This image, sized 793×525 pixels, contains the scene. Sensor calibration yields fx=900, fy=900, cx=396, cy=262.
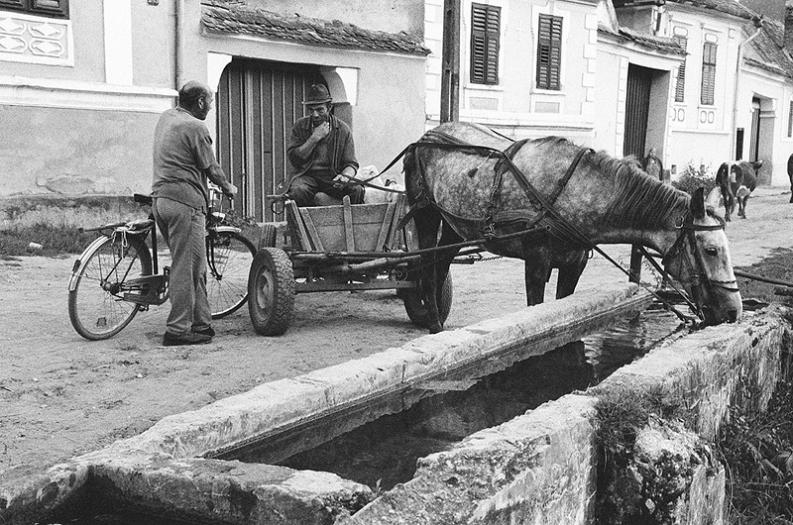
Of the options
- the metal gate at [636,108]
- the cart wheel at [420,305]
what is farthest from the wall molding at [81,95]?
the metal gate at [636,108]

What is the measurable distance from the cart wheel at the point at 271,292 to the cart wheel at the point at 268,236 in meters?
0.57

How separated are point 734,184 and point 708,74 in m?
9.48

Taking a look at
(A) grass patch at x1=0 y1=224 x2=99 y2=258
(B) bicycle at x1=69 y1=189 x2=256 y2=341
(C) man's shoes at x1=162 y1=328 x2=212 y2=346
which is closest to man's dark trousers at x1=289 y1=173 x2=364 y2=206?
(B) bicycle at x1=69 y1=189 x2=256 y2=341

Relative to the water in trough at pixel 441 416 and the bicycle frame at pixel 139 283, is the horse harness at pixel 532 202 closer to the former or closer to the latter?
the water in trough at pixel 441 416

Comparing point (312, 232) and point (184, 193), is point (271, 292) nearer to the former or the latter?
point (312, 232)

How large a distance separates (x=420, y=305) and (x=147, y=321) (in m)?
2.34

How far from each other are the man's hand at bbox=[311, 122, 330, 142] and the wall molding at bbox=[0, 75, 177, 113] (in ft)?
16.7

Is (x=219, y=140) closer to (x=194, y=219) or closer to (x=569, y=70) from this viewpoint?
A: (x=194, y=219)

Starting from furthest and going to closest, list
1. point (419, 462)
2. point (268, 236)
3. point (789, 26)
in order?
point (789, 26), point (268, 236), point (419, 462)

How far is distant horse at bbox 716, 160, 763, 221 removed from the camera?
19.9m

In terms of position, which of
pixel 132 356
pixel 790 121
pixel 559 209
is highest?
pixel 790 121

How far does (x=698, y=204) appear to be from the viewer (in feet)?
18.0

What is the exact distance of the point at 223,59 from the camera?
13.2 metres

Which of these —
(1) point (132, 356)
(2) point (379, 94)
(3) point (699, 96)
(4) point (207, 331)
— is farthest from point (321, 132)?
(3) point (699, 96)
